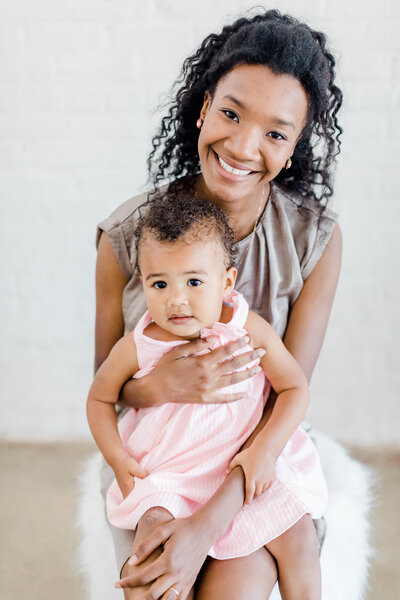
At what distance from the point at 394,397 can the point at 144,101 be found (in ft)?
5.09

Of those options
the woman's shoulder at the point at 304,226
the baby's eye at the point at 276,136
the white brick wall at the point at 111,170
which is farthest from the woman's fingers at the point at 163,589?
the white brick wall at the point at 111,170

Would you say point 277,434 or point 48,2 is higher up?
point 48,2

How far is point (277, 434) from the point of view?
1358 mm

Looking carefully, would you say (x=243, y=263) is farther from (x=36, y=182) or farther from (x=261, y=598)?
(x=36, y=182)

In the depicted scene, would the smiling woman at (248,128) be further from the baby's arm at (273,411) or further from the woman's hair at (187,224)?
the baby's arm at (273,411)

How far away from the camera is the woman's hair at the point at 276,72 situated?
1.41 m

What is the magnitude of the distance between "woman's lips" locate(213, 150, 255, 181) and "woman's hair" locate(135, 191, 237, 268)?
0.09 metres

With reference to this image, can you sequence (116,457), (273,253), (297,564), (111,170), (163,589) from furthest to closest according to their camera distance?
(111,170) → (273,253) → (116,457) → (297,564) → (163,589)

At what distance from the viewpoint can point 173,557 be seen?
3.84 feet

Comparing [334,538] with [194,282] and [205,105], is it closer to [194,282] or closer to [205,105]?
[194,282]

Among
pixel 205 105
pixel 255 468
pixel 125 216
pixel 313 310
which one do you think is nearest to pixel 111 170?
pixel 125 216

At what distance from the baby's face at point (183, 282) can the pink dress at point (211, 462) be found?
83 millimetres

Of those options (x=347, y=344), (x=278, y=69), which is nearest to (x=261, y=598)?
(x=278, y=69)

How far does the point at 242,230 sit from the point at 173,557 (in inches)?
31.7
